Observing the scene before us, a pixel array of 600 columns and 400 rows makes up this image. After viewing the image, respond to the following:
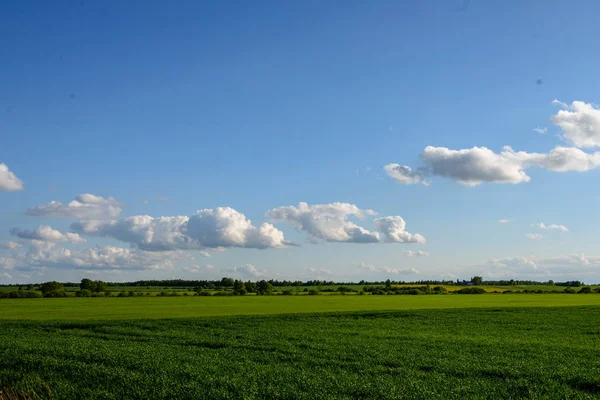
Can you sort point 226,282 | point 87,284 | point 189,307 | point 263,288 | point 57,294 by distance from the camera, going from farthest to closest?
1. point 226,282
2. point 87,284
3. point 263,288
4. point 57,294
5. point 189,307

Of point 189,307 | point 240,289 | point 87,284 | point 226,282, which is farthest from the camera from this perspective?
point 226,282

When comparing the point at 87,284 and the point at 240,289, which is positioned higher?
the point at 87,284

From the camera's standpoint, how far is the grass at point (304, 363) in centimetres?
1770

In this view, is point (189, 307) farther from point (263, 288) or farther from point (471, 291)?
point (471, 291)

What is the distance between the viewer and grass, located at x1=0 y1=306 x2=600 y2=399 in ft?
58.1

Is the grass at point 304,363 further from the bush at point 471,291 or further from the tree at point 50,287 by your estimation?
the bush at point 471,291

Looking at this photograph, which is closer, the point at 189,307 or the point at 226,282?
the point at 189,307

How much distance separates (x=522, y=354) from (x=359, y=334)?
12.8 m

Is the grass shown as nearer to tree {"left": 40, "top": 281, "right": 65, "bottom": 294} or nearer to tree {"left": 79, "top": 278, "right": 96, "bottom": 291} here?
tree {"left": 40, "top": 281, "right": 65, "bottom": 294}

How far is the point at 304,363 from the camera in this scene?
912 inches

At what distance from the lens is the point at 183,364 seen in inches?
880

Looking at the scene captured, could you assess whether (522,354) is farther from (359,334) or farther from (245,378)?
(245,378)

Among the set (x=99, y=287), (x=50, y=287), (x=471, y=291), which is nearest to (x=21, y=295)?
(x=50, y=287)

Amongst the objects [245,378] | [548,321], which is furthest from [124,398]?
[548,321]
